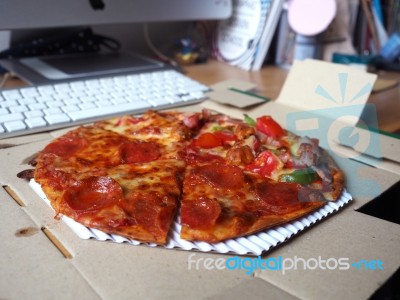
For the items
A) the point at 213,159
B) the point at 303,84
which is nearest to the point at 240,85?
the point at 303,84

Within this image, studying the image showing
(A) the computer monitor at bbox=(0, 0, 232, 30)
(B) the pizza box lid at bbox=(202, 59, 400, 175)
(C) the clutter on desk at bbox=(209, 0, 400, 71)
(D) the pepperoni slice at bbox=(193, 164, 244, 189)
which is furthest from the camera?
(C) the clutter on desk at bbox=(209, 0, 400, 71)

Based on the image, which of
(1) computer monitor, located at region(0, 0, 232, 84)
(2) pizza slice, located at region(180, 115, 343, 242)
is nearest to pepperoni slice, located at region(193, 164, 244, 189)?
(2) pizza slice, located at region(180, 115, 343, 242)

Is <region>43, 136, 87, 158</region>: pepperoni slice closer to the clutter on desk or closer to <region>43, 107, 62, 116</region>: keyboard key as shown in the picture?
<region>43, 107, 62, 116</region>: keyboard key

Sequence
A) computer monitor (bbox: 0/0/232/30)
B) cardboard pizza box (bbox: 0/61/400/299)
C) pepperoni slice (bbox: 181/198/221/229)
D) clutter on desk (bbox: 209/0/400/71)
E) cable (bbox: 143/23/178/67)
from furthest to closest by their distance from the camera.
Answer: cable (bbox: 143/23/178/67)
clutter on desk (bbox: 209/0/400/71)
computer monitor (bbox: 0/0/232/30)
pepperoni slice (bbox: 181/198/221/229)
cardboard pizza box (bbox: 0/61/400/299)

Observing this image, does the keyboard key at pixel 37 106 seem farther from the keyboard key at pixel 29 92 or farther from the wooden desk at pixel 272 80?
the wooden desk at pixel 272 80

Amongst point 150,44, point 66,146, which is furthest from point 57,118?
point 150,44

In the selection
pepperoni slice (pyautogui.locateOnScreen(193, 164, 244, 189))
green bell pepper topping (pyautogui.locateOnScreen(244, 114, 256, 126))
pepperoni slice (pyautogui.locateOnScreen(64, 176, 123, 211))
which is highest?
green bell pepper topping (pyautogui.locateOnScreen(244, 114, 256, 126))

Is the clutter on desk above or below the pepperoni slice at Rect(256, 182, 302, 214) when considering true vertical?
above
